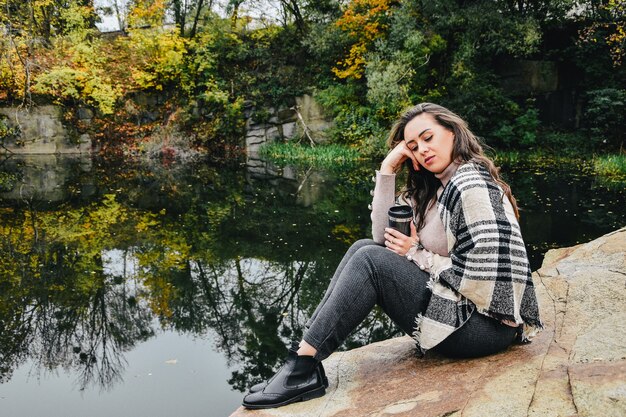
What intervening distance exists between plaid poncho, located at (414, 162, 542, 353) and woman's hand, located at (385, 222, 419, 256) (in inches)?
7.1

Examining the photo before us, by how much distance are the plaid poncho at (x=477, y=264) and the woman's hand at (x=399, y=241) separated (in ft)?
0.59

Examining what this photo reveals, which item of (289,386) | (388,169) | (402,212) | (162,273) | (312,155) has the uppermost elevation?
(312,155)

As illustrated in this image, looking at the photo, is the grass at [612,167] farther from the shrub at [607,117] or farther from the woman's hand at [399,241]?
the woman's hand at [399,241]

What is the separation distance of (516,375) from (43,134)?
1759cm

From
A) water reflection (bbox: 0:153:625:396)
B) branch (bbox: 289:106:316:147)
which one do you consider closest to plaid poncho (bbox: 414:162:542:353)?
water reflection (bbox: 0:153:625:396)

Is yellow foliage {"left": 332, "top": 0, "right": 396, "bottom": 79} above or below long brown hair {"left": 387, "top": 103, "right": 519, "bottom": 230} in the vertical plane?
above

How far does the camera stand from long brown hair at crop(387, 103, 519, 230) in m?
2.24

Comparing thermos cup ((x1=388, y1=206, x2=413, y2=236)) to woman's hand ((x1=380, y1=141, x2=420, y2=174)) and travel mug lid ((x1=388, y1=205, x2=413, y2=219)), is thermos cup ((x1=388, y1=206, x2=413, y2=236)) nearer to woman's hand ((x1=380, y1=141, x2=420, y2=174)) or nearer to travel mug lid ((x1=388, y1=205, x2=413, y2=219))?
travel mug lid ((x1=388, y1=205, x2=413, y2=219))

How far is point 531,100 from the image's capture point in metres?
15.5

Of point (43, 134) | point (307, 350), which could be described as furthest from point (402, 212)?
point (43, 134)

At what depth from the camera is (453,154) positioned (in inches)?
92.1

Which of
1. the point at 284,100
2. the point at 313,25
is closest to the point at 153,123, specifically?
the point at 284,100

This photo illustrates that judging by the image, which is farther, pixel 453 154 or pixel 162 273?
pixel 162 273

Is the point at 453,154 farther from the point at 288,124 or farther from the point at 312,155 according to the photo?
the point at 288,124
